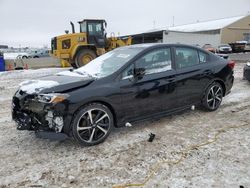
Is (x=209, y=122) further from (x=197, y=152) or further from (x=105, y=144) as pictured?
(x=105, y=144)

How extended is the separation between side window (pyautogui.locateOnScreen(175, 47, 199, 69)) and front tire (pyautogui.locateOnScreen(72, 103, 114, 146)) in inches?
71.8

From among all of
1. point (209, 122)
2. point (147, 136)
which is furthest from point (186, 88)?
point (147, 136)

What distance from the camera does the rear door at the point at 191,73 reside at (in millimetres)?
4887

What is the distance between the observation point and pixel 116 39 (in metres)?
15.3

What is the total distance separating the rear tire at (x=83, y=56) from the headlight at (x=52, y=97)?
10.4 meters

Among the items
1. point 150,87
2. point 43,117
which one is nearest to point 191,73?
point 150,87

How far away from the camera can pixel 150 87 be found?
14.5ft

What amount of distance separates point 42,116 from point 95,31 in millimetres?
11347

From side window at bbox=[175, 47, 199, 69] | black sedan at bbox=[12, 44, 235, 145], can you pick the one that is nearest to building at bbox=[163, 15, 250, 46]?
side window at bbox=[175, 47, 199, 69]

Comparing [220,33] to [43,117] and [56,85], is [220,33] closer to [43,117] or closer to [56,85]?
[56,85]

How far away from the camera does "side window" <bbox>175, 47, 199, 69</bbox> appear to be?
194 inches

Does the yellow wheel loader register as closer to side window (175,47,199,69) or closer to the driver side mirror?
side window (175,47,199,69)

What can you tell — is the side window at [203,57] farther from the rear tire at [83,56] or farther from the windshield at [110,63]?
the rear tire at [83,56]

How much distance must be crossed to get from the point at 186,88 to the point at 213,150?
1566 millimetres
